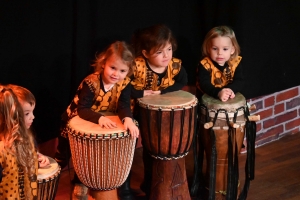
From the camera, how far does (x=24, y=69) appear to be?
318cm

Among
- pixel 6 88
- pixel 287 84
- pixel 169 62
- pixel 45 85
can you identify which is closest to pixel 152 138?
pixel 169 62

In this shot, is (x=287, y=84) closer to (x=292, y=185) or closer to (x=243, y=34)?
(x=243, y=34)

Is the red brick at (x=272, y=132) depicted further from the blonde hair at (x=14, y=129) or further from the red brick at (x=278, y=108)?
the blonde hair at (x=14, y=129)

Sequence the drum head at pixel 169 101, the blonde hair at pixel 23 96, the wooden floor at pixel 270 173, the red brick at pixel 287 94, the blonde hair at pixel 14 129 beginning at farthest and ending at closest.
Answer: the red brick at pixel 287 94 → the wooden floor at pixel 270 173 → the drum head at pixel 169 101 → the blonde hair at pixel 23 96 → the blonde hair at pixel 14 129

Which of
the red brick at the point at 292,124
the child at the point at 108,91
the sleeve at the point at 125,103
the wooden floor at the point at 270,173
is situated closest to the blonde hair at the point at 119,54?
the child at the point at 108,91

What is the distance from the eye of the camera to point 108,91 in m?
3.08

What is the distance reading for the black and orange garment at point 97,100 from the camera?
2996 mm

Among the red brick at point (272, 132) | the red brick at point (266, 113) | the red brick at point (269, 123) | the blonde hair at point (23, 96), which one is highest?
the blonde hair at point (23, 96)

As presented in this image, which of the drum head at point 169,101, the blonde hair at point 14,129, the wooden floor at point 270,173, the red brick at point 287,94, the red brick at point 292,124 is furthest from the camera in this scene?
the red brick at point 292,124

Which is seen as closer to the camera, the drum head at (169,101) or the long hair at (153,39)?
the drum head at (169,101)

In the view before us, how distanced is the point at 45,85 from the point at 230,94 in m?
1.07

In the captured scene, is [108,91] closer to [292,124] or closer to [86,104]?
[86,104]

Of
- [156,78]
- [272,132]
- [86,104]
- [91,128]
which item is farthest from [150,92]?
[272,132]

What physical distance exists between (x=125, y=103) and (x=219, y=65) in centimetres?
69
